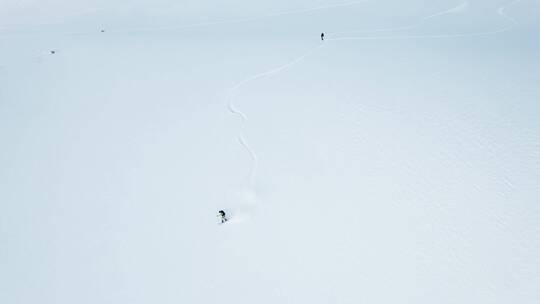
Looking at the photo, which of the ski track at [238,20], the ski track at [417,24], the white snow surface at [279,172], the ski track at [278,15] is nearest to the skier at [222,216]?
the white snow surface at [279,172]

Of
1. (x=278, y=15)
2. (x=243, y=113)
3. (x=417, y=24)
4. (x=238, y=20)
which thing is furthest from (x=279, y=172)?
(x=278, y=15)

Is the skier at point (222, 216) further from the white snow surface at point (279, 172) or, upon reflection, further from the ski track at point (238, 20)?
the ski track at point (238, 20)

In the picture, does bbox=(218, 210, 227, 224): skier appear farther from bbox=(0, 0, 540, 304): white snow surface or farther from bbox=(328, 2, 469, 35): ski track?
bbox=(328, 2, 469, 35): ski track

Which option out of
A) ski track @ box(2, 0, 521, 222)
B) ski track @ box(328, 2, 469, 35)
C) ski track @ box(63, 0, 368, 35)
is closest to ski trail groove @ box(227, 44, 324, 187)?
ski track @ box(2, 0, 521, 222)

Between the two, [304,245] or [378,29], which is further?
[378,29]

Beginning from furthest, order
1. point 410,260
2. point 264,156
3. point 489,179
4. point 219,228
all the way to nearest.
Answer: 1. point 264,156
2. point 489,179
3. point 219,228
4. point 410,260

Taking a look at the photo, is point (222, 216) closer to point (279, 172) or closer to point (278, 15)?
point (279, 172)

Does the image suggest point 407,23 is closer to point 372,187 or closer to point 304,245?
point 372,187

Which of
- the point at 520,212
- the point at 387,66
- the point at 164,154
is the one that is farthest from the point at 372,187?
the point at 387,66
